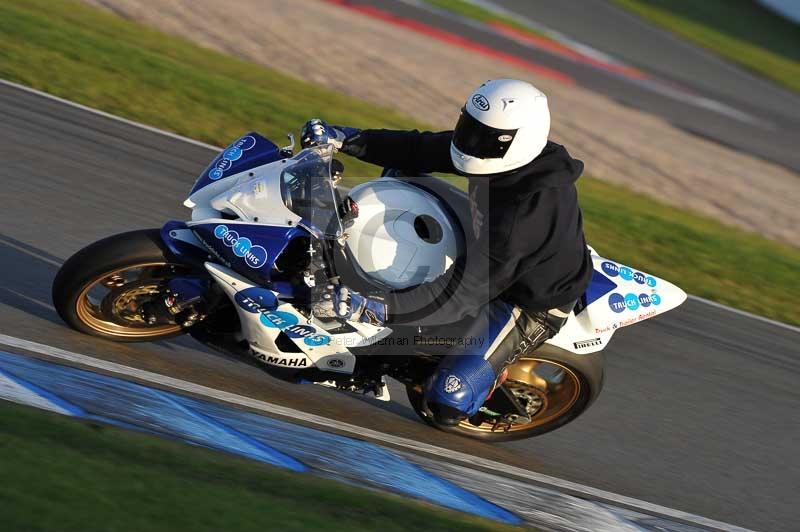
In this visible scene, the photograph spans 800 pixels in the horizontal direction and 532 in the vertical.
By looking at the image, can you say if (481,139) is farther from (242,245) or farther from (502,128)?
(242,245)

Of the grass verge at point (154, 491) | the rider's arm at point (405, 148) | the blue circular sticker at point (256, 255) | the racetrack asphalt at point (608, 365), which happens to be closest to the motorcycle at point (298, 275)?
the blue circular sticker at point (256, 255)

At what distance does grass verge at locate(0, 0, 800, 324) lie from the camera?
9.14 metres

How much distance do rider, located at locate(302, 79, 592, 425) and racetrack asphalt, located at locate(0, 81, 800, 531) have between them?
0.87 metres

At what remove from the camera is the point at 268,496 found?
4121 millimetres

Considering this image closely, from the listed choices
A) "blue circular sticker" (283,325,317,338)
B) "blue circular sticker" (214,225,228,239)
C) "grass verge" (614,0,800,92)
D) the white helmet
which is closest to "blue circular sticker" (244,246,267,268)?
"blue circular sticker" (214,225,228,239)

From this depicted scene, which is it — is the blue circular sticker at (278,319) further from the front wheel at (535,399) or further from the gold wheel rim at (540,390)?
the gold wheel rim at (540,390)

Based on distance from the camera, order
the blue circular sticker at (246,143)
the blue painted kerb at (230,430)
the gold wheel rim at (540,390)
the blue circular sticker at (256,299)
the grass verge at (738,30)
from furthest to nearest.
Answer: the grass verge at (738,30), the gold wheel rim at (540,390), the blue circular sticker at (246,143), the blue circular sticker at (256,299), the blue painted kerb at (230,430)

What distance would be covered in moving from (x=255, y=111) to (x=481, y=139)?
6.32 m

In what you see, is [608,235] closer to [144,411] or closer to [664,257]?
[664,257]

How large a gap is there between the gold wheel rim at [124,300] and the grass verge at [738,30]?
1921 centimetres

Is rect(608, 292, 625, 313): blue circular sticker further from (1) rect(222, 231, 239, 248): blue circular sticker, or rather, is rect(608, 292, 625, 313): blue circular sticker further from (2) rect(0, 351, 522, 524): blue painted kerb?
(1) rect(222, 231, 239, 248): blue circular sticker

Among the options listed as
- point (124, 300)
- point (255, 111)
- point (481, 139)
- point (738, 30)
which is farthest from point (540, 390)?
point (738, 30)

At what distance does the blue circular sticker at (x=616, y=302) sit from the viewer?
5.28m

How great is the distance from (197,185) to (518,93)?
170 cm
